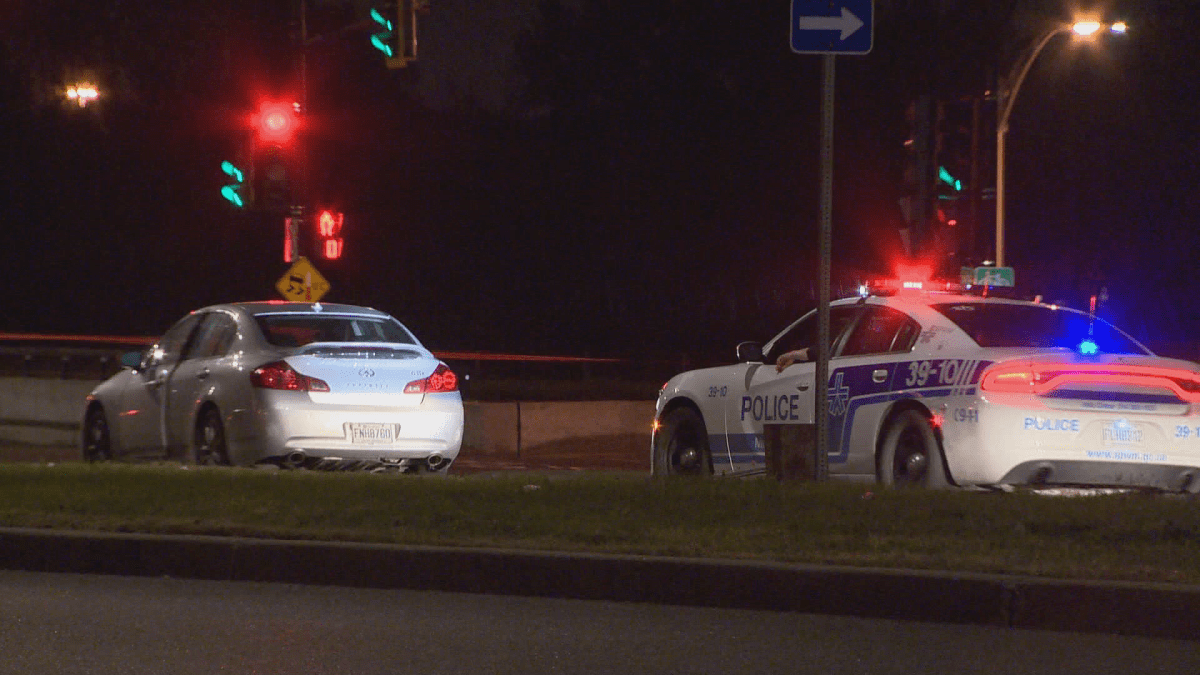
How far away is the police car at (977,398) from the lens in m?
9.88

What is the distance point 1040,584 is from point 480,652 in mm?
2376

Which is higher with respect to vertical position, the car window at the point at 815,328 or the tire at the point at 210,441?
→ the car window at the point at 815,328

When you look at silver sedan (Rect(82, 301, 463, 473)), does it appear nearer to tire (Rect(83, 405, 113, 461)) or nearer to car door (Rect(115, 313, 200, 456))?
car door (Rect(115, 313, 200, 456))

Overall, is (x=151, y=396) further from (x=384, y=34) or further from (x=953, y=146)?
(x=953, y=146)

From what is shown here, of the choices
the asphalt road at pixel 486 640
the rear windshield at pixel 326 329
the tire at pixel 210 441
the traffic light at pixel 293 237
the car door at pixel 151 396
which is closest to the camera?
the asphalt road at pixel 486 640

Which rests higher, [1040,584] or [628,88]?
[628,88]

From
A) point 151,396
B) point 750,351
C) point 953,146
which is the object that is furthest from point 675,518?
point 953,146

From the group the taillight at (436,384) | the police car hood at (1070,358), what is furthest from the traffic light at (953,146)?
the police car hood at (1070,358)

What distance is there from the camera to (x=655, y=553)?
8.12m

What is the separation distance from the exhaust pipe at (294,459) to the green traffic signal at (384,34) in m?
8.22

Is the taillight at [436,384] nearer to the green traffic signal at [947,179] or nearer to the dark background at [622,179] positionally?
the green traffic signal at [947,179]

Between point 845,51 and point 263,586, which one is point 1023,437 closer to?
point 845,51

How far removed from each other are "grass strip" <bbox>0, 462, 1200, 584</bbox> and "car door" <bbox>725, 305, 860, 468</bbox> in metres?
1.08

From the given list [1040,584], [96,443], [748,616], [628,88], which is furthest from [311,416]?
[628,88]
